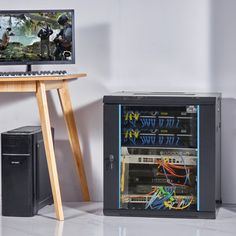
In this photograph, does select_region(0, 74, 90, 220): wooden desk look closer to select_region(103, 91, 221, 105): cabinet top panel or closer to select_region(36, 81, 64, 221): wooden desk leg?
select_region(36, 81, 64, 221): wooden desk leg

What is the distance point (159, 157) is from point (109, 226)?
0.49 m

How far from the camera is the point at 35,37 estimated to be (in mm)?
3965

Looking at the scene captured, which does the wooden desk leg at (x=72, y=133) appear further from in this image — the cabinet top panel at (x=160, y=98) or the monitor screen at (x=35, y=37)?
the cabinet top panel at (x=160, y=98)

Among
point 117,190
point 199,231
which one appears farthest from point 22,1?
point 199,231

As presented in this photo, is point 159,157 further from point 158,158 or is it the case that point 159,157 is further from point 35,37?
point 35,37

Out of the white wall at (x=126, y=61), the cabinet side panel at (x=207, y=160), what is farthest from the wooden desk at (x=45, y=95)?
the cabinet side panel at (x=207, y=160)

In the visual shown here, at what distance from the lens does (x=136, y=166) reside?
3.81m

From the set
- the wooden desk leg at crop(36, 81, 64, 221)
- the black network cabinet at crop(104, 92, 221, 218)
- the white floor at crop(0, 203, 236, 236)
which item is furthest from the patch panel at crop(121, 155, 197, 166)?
the wooden desk leg at crop(36, 81, 64, 221)

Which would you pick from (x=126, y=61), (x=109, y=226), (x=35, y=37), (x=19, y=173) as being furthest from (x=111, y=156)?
(x=35, y=37)

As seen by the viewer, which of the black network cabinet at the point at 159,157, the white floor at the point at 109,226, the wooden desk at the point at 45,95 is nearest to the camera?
the white floor at the point at 109,226

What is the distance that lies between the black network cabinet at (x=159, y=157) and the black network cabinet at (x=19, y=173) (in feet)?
1.29

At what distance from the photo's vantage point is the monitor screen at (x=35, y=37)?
13.0ft

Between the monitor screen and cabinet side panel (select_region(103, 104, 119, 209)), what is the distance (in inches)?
19.6

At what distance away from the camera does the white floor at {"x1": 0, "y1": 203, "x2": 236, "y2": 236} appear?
3416 mm
